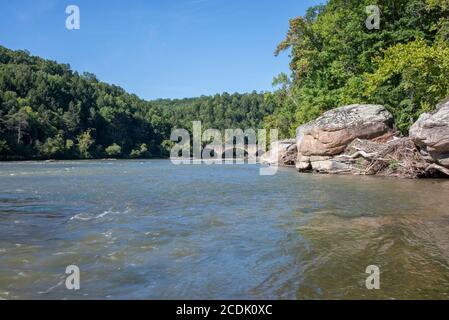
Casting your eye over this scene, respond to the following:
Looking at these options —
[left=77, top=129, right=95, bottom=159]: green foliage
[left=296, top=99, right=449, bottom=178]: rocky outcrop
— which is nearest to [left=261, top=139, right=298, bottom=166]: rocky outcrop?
[left=296, top=99, right=449, bottom=178]: rocky outcrop

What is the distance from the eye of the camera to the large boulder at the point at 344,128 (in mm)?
22281

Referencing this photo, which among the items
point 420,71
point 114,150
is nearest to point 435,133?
point 420,71

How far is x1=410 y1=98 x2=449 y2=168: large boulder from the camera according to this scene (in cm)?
1498

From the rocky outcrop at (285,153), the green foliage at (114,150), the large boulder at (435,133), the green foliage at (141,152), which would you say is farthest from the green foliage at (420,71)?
the green foliage at (141,152)

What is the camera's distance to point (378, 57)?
23.3 meters

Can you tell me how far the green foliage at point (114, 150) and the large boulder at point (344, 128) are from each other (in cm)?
9089

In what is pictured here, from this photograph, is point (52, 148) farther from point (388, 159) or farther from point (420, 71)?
point (420, 71)

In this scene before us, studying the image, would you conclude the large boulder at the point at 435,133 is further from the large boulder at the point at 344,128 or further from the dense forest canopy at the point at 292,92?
the large boulder at the point at 344,128

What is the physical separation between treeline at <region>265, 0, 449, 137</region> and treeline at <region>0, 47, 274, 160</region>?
57330mm

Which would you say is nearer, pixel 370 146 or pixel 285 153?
pixel 370 146

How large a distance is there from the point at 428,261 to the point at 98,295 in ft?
14.2

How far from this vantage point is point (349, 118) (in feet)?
75.3

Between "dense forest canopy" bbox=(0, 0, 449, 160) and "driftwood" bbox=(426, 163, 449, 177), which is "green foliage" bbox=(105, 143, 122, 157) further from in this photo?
"driftwood" bbox=(426, 163, 449, 177)

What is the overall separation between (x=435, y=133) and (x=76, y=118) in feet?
355
